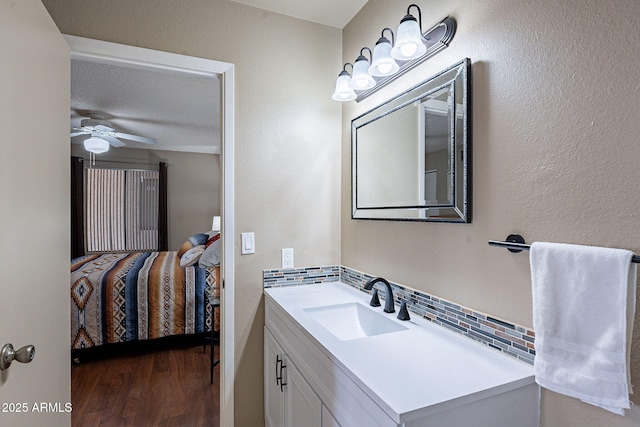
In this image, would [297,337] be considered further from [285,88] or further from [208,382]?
[208,382]

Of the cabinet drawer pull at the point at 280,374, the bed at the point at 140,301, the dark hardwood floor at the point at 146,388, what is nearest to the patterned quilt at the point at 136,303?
the bed at the point at 140,301

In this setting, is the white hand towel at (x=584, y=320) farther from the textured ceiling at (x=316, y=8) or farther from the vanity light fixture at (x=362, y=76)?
the textured ceiling at (x=316, y=8)

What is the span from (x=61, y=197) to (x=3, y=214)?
453mm

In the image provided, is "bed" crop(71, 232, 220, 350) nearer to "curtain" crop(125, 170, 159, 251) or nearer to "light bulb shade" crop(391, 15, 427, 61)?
"curtain" crop(125, 170, 159, 251)

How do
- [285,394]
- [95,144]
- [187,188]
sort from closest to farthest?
[285,394]
[95,144]
[187,188]

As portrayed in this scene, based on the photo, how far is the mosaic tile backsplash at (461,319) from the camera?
978 millimetres

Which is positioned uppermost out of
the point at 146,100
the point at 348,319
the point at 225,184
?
the point at 146,100

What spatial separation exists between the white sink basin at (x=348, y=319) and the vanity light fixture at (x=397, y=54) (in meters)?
1.05

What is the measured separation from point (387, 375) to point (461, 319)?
429 mm

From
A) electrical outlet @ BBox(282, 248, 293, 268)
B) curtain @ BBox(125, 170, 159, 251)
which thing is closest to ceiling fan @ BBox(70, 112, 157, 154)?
curtain @ BBox(125, 170, 159, 251)

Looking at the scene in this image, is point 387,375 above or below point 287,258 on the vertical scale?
below

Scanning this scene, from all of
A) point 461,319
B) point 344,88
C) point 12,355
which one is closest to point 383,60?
point 344,88

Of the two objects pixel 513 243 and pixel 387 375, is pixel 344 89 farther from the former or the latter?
pixel 387 375

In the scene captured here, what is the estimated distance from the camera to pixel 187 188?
5.64 metres
